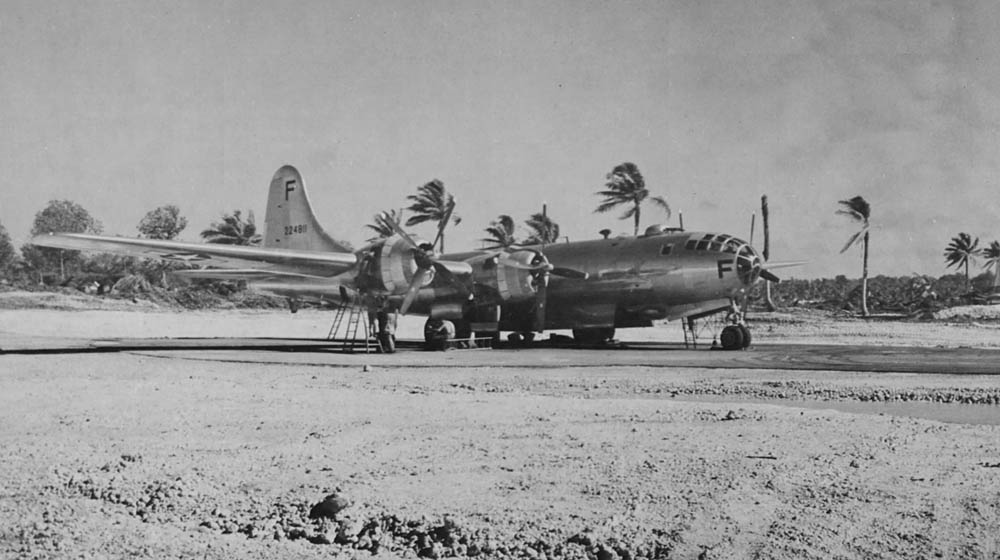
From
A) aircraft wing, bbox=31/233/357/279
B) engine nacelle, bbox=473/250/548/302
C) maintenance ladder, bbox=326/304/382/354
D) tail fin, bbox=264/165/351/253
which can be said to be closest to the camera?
aircraft wing, bbox=31/233/357/279

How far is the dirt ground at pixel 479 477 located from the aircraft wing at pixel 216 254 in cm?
840

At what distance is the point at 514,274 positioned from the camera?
85.0 ft

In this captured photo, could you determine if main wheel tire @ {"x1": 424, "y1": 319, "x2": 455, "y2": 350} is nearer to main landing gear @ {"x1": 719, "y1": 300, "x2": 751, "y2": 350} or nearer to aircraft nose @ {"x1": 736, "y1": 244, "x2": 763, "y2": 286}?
main landing gear @ {"x1": 719, "y1": 300, "x2": 751, "y2": 350}

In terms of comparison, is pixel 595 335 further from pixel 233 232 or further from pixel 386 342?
pixel 233 232

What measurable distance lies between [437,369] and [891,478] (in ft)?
38.3

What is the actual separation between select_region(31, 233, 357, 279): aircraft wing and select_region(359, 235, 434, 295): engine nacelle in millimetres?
720

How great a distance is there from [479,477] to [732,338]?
19.0 m

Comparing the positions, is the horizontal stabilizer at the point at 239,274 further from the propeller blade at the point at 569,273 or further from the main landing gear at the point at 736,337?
the main landing gear at the point at 736,337

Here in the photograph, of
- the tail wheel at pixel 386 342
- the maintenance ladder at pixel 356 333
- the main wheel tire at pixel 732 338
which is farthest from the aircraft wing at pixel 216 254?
the main wheel tire at pixel 732 338

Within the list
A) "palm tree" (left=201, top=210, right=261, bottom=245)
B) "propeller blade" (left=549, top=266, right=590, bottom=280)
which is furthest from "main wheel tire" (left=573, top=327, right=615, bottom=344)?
"palm tree" (left=201, top=210, right=261, bottom=245)

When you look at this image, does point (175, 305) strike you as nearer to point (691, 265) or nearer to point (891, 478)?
point (691, 265)

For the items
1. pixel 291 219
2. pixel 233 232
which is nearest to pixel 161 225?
pixel 233 232

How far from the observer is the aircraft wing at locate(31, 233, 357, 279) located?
19.0 metres

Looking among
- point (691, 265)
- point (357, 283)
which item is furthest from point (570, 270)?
point (357, 283)
